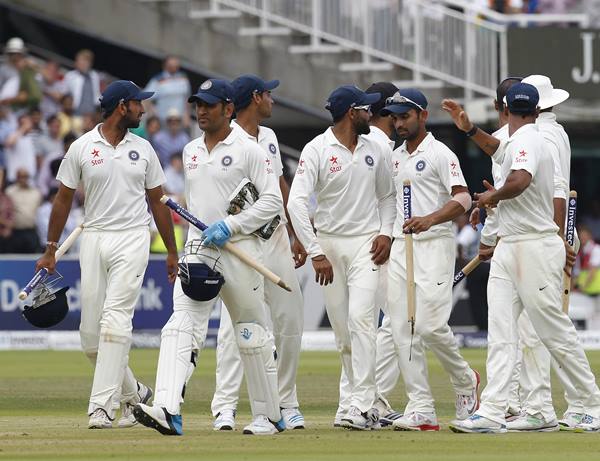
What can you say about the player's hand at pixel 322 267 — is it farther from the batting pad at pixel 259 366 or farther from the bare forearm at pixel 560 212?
the bare forearm at pixel 560 212

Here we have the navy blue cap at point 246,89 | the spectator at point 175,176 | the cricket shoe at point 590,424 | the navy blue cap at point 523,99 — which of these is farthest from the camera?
the spectator at point 175,176

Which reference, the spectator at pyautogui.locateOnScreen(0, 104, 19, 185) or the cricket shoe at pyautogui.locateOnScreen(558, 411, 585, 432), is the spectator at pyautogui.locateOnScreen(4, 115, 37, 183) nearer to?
the spectator at pyautogui.locateOnScreen(0, 104, 19, 185)

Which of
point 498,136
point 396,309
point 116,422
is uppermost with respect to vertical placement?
point 498,136

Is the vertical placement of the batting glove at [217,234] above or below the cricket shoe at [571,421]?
above

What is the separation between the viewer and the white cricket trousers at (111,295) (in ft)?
33.9

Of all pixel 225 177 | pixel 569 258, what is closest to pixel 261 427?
pixel 225 177

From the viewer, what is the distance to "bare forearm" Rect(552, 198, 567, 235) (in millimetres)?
10123

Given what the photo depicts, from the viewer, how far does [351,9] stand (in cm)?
2439

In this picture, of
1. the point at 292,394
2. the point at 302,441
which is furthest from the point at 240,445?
the point at 292,394

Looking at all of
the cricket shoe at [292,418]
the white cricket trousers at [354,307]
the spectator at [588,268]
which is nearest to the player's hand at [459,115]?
the white cricket trousers at [354,307]

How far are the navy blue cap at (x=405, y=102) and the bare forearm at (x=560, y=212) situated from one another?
3.61 feet

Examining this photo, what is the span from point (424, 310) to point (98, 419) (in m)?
2.21

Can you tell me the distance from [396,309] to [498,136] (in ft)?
4.61

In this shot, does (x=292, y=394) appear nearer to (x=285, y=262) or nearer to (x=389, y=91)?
(x=285, y=262)
